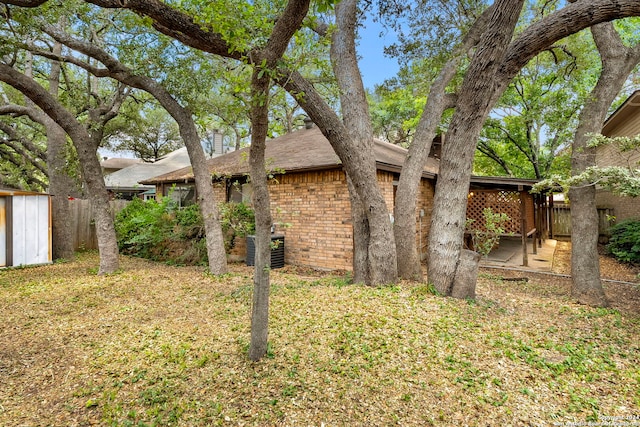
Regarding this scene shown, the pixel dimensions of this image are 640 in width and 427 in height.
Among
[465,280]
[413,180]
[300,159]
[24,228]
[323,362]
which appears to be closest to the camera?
[323,362]

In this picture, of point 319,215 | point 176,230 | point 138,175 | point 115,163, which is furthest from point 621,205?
point 115,163

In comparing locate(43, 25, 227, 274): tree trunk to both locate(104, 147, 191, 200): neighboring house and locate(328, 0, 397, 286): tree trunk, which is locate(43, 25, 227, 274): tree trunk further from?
locate(104, 147, 191, 200): neighboring house

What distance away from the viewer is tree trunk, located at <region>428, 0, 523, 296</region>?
442cm

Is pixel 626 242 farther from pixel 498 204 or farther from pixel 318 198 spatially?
pixel 318 198

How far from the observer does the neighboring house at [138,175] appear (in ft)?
56.0

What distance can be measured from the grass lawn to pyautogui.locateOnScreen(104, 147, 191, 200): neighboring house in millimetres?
13790

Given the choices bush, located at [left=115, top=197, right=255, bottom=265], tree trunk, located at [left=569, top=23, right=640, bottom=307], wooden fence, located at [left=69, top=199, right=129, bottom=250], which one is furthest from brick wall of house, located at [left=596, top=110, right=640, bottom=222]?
wooden fence, located at [left=69, top=199, right=129, bottom=250]

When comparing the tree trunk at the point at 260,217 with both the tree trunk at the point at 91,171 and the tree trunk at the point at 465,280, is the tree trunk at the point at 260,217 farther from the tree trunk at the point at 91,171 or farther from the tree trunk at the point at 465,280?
the tree trunk at the point at 91,171

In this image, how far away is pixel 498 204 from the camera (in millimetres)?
9992

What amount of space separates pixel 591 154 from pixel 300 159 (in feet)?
19.9

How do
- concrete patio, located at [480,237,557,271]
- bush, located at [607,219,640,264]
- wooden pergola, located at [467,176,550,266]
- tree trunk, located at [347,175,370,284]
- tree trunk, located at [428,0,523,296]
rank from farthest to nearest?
wooden pergola, located at [467,176,550,266]
concrete patio, located at [480,237,557,271]
bush, located at [607,219,640,264]
tree trunk, located at [347,175,370,284]
tree trunk, located at [428,0,523,296]

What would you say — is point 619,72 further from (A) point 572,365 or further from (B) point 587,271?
Result: (A) point 572,365

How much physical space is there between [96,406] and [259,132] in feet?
8.08

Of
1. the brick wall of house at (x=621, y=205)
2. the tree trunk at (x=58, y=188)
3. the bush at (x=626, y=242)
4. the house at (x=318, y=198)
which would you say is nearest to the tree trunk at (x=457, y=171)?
the house at (x=318, y=198)
